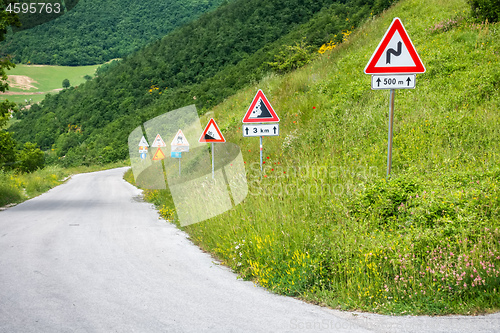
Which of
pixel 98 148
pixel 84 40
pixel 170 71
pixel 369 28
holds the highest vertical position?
pixel 84 40

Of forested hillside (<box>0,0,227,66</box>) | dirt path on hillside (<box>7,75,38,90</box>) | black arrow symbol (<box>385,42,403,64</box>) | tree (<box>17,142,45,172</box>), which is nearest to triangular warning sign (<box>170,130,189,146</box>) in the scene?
black arrow symbol (<box>385,42,403,64</box>)

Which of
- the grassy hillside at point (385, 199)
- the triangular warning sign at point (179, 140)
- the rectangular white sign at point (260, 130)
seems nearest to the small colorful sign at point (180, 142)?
the triangular warning sign at point (179, 140)

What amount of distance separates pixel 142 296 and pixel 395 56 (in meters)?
5.10

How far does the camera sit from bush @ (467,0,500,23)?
43.2 ft

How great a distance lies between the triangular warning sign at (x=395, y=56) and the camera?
6.02 m

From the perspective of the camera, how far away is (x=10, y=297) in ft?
15.6

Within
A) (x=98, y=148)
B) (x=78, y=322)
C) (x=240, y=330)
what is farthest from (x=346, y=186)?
(x=98, y=148)

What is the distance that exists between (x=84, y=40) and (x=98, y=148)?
9542 centimetres

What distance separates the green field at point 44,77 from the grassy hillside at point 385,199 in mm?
147504

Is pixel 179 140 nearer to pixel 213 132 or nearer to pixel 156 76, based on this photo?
pixel 213 132

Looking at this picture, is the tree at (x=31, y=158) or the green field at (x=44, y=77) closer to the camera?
the tree at (x=31, y=158)

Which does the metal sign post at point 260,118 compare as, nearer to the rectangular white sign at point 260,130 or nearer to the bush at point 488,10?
the rectangular white sign at point 260,130

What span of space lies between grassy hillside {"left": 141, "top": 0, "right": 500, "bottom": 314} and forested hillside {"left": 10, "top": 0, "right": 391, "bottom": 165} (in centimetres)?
5612

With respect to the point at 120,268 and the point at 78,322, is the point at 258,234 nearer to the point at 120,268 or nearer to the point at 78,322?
the point at 120,268
